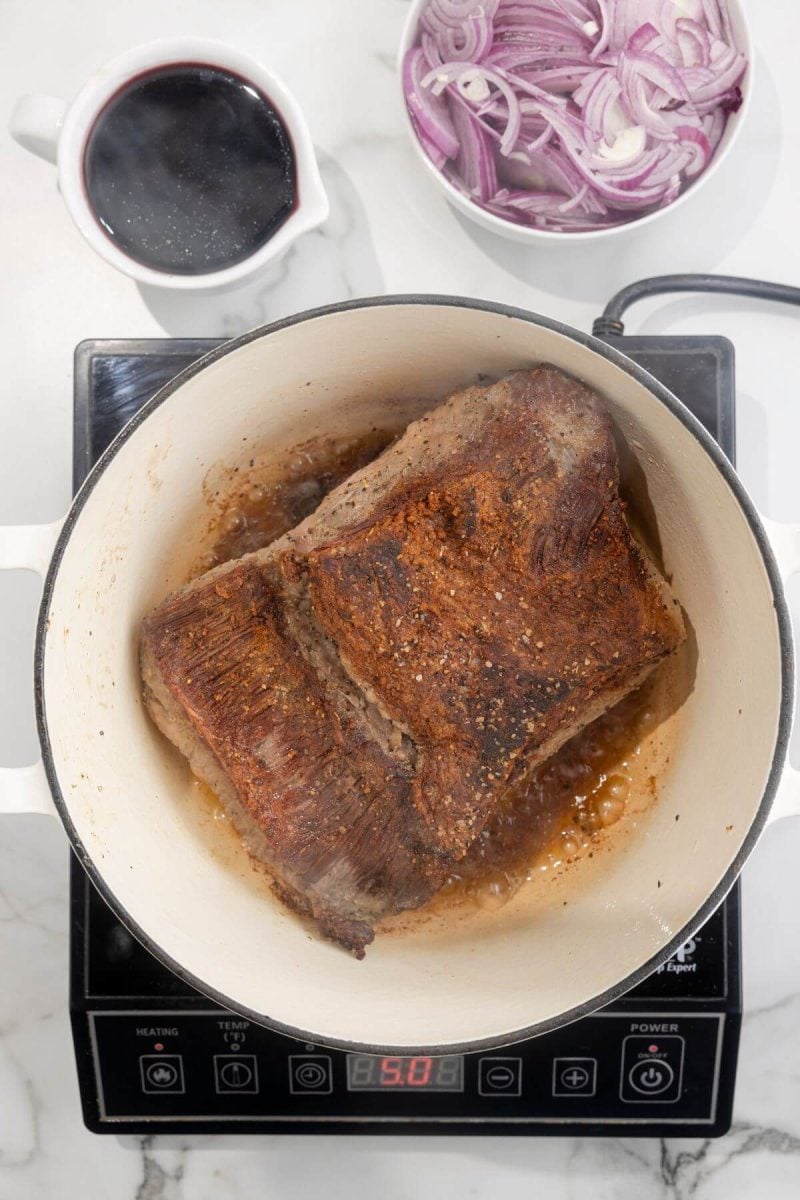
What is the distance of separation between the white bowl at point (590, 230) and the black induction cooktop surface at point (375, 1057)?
15cm

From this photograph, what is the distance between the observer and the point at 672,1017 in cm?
124

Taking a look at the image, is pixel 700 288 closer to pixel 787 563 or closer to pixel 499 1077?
pixel 787 563

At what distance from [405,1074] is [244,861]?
1.10 ft

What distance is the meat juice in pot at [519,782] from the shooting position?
125 centimetres

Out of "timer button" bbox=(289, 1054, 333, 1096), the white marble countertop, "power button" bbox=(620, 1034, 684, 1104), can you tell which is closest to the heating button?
"timer button" bbox=(289, 1054, 333, 1096)

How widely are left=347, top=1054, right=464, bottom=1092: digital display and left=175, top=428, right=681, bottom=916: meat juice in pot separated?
18 cm

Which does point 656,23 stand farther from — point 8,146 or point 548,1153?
point 548,1153

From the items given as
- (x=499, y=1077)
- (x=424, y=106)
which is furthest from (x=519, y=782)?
(x=424, y=106)

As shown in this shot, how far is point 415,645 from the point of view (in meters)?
1.07

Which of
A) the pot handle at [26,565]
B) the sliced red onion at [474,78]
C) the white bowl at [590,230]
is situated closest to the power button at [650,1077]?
the pot handle at [26,565]

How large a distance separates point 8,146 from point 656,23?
0.86 metres

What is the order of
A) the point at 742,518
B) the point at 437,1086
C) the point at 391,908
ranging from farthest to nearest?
the point at 437,1086, the point at 391,908, the point at 742,518

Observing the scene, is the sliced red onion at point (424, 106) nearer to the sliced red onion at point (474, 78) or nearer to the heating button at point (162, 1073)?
the sliced red onion at point (474, 78)

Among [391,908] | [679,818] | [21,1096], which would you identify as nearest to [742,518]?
[679,818]
